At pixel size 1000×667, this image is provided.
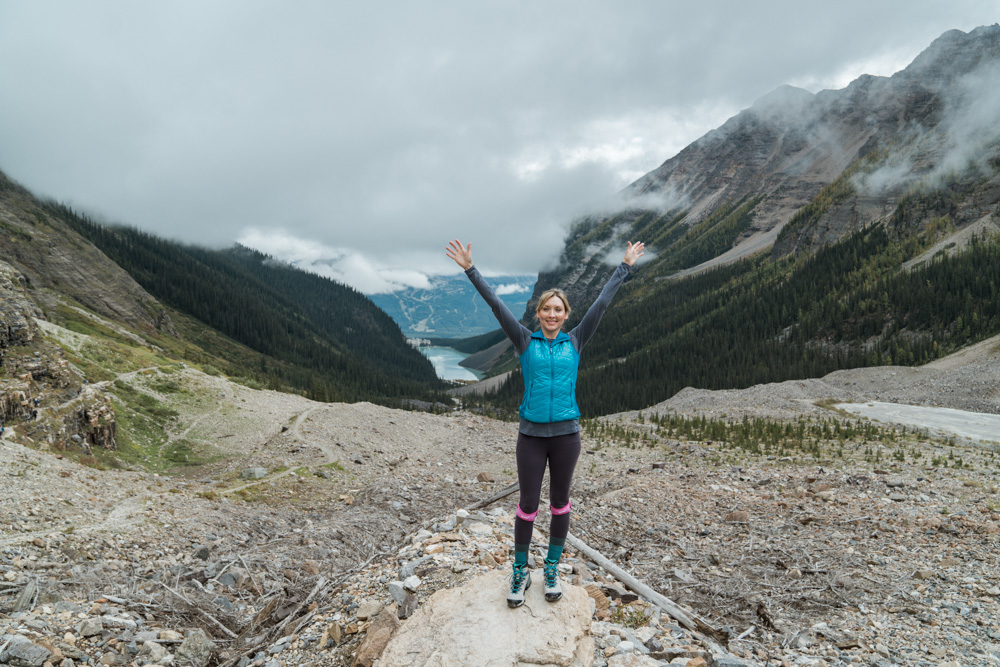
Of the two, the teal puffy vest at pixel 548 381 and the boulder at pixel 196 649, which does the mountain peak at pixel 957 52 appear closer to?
the teal puffy vest at pixel 548 381

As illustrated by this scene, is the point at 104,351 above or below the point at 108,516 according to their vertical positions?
above

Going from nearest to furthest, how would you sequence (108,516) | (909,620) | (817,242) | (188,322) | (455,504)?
(909,620) < (108,516) < (455,504) < (188,322) < (817,242)

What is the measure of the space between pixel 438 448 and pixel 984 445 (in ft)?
95.1

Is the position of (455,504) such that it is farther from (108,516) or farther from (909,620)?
(909,620)

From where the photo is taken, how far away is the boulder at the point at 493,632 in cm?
440

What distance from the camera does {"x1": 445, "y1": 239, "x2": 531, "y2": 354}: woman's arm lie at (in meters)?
4.98

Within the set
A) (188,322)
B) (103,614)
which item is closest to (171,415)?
(103,614)

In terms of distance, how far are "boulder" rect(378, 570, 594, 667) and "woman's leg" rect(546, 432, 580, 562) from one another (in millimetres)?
578

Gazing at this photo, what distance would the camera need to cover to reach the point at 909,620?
592 cm

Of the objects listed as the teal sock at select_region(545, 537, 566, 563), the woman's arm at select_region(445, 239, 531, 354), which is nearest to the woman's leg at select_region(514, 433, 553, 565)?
the teal sock at select_region(545, 537, 566, 563)

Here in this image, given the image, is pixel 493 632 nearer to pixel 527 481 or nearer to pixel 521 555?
pixel 521 555

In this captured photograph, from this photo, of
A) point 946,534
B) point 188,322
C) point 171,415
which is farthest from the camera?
point 188,322

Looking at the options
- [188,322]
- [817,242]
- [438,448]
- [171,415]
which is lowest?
[438,448]

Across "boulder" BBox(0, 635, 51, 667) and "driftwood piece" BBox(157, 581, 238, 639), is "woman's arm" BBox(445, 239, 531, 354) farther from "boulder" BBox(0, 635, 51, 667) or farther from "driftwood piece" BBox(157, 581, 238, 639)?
"boulder" BBox(0, 635, 51, 667)
